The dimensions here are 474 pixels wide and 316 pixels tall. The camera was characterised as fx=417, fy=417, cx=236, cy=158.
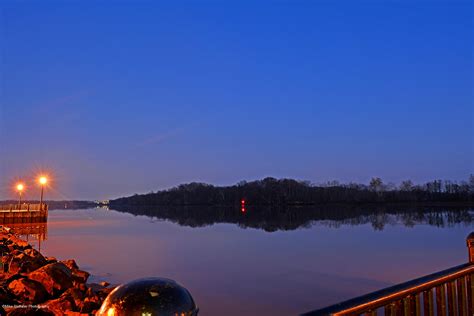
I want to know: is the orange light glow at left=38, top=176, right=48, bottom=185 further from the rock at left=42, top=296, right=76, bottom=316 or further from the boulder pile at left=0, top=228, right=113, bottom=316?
the rock at left=42, top=296, right=76, bottom=316

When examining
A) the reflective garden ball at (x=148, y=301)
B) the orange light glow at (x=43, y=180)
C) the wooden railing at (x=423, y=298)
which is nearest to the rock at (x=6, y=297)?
the reflective garden ball at (x=148, y=301)

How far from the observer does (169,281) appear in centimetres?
254

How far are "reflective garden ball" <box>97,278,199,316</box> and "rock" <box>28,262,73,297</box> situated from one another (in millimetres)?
10809

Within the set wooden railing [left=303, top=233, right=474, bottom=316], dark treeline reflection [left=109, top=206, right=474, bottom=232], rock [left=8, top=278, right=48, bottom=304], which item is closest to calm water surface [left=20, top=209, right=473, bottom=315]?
rock [left=8, top=278, right=48, bottom=304]

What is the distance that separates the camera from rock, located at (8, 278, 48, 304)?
10641 millimetres

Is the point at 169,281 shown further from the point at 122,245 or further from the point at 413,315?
the point at 122,245

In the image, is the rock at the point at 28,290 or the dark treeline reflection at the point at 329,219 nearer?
the rock at the point at 28,290

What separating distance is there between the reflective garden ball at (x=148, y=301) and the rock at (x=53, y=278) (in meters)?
10.8

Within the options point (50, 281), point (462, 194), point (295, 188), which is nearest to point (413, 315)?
point (50, 281)

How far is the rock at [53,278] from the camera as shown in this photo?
11.9 metres

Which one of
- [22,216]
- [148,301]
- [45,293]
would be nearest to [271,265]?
[45,293]

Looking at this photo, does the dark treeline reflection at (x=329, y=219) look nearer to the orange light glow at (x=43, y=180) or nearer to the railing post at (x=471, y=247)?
the orange light glow at (x=43, y=180)

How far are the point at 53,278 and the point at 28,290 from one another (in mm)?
1308

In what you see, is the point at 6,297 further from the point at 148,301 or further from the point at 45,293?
the point at 148,301
